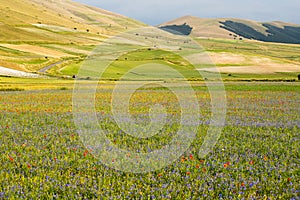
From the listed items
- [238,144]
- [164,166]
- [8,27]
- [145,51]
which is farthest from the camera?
[8,27]

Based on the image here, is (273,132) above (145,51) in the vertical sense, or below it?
below

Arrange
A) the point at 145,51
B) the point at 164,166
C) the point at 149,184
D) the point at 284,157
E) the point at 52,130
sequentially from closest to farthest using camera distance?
the point at 149,184 → the point at 164,166 → the point at 284,157 → the point at 52,130 → the point at 145,51

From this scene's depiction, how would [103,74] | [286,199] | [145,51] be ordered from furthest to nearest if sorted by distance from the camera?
[145,51] → [103,74] → [286,199]

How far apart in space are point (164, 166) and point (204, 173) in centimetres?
133

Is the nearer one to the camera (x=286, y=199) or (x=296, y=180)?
(x=286, y=199)

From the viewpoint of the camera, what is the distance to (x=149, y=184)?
883cm

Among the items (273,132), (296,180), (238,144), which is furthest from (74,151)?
(273,132)

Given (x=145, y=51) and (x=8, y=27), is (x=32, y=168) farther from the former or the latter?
(x=8, y=27)

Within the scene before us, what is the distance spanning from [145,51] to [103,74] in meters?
59.2

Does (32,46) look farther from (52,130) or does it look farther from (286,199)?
(286,199)

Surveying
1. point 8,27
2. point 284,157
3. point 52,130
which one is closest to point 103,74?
point 52,130

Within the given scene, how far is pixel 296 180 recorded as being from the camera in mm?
9172

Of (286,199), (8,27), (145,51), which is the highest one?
(8,27)

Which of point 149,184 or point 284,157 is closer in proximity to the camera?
point 149,184
